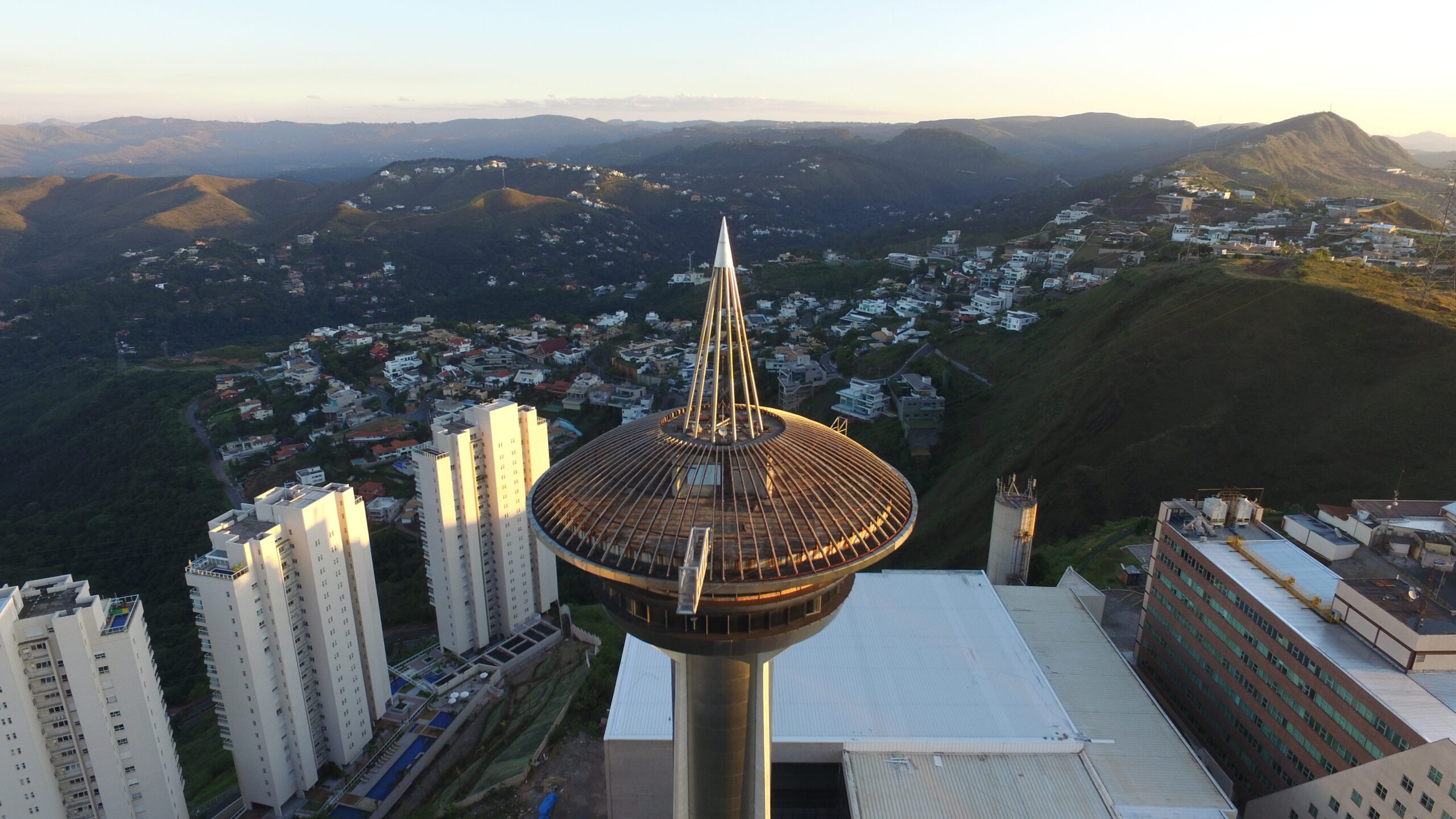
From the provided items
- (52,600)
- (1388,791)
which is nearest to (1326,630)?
(1388,791)

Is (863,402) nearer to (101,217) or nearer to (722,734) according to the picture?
(722,734)

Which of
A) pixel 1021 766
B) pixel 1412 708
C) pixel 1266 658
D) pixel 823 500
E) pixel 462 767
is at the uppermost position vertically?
pixel 823 500

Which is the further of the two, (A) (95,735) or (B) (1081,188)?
(B) (1081,188)

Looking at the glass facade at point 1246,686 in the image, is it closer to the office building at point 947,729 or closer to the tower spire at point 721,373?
the office building at point 947,729

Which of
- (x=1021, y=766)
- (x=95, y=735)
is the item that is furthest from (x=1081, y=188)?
(x=95, y=735)

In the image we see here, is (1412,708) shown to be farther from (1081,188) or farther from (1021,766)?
(1081,188)
